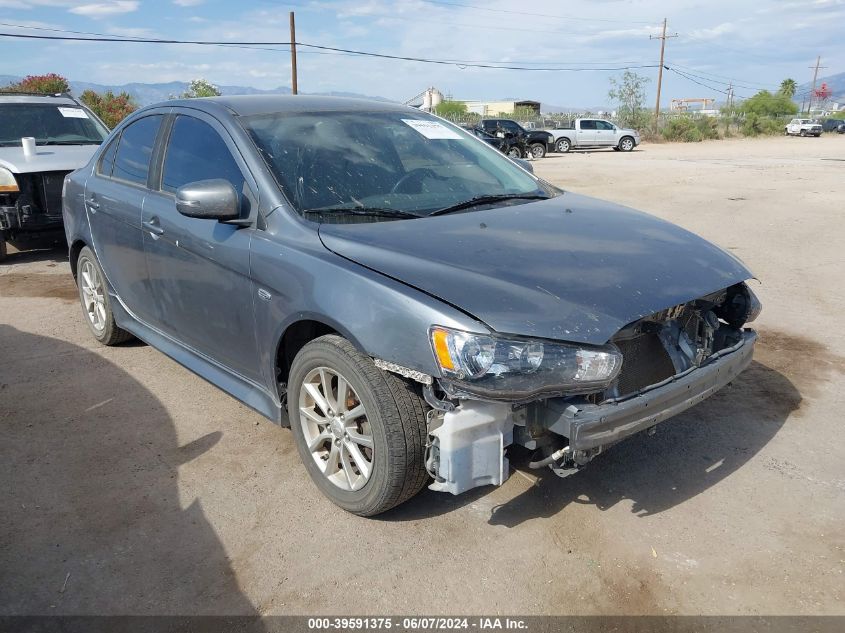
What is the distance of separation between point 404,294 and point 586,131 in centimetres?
3352

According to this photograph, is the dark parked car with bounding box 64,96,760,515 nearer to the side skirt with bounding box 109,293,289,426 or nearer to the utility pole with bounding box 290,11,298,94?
the side skirt with bounding box 109,293,289,426

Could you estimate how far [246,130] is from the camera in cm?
350

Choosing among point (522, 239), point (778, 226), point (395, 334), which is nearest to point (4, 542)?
point (395, 334)

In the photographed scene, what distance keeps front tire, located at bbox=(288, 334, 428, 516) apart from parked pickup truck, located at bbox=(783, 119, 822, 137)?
58.1 m

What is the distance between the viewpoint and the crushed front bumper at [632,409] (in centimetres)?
253

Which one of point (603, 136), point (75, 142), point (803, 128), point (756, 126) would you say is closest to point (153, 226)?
point (75, 142)

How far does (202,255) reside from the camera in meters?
3.57

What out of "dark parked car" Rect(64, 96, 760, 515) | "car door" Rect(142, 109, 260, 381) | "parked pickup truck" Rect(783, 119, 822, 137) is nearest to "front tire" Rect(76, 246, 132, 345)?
"dark parked car" Rect(64, 96, 760, 515)

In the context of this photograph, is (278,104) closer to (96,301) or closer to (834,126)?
(96,301)

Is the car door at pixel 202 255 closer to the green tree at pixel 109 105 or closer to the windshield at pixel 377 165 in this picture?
the windshield at pixel 377 165

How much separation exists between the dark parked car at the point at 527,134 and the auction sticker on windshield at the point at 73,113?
20600 millimetres

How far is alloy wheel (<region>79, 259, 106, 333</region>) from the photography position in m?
5.10

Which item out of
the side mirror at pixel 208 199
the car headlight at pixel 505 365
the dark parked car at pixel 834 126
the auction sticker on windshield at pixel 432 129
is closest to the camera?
the car headlight at pixel 505 365

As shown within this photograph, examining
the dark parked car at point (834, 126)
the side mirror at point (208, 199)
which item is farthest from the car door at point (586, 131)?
the dark parked car at point (834, 126)
